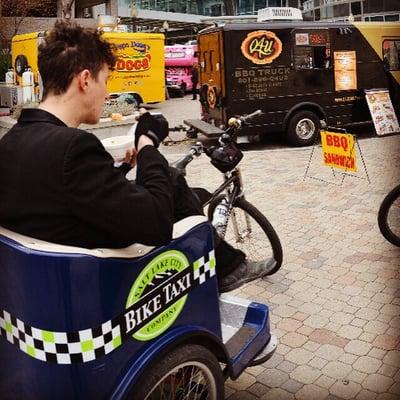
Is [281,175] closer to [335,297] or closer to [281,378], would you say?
[335,297]

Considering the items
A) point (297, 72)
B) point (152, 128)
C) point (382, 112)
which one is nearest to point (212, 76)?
point (297, 72)

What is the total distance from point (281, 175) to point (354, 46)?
4469 millimetres

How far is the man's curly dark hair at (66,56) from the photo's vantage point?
1.95 m

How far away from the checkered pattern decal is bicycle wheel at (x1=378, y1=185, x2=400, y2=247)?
3500 millimetres

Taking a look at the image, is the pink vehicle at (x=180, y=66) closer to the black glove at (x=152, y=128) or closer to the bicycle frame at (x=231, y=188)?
the bicycle frame at (x=231, y=188)

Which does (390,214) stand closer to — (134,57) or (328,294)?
(328,294)

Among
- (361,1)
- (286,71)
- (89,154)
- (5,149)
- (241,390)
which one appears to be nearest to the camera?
(89,154)

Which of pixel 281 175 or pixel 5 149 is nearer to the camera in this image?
pixel 5 149

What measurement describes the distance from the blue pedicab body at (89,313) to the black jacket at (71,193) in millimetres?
78

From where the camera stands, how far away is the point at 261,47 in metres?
10.3

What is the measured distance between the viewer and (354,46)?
11148 mm

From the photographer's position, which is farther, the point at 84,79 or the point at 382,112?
the point at 382,112

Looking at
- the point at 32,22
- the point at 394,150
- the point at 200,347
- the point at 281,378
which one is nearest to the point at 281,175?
the point at 394,150

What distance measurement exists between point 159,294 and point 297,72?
9315mm
